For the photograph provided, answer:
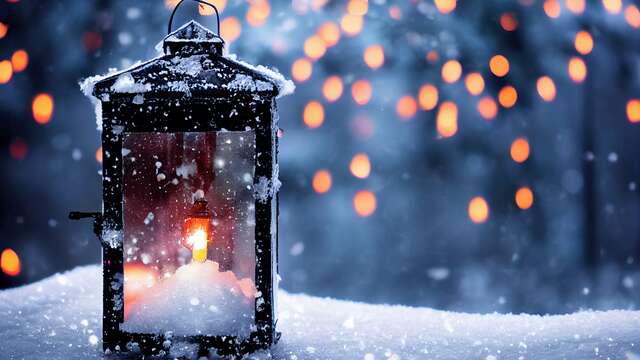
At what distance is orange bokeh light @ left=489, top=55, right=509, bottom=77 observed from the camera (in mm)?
2932

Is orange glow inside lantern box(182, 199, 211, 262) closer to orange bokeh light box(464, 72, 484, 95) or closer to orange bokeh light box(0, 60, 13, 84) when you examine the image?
orange bokeh light box(464, 72, 484, 95)

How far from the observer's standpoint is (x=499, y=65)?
2936mm

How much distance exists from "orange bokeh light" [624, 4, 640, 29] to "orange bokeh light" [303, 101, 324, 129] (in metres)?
1.75

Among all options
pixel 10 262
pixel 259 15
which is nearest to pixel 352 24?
pixel 259 15

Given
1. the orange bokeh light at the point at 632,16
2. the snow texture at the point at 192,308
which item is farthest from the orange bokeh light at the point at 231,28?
the orange bokeh light at the point at 632,16

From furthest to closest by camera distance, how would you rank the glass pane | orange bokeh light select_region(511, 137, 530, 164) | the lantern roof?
1. orange bokeh light select_region(511, 137, 530, 164)
2. the glass pane
3. the lantern roof

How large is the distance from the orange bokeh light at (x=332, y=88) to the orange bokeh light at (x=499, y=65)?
2.67ft

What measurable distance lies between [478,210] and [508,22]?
103cm

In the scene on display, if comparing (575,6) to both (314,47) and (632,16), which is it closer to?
(632,16)

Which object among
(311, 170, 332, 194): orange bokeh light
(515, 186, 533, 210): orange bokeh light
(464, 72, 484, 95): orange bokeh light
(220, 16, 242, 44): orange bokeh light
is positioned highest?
(220, 16, 242, 44): orange bokeh light

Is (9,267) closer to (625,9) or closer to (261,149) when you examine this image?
(261,149)

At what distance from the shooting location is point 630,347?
1.84m

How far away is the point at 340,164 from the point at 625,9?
5.84 ft

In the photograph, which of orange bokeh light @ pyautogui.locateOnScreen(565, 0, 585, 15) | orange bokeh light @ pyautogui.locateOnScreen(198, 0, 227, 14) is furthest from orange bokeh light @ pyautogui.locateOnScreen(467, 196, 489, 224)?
orange bokeh light @ pyautogui.locateOnScreen(198, 0, 227, 14)
